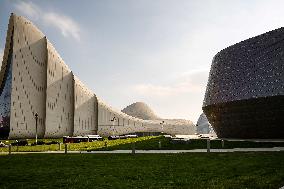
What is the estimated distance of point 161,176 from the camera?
1112cm

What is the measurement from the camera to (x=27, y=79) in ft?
228

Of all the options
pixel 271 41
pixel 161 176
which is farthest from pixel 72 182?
pixel 271 41

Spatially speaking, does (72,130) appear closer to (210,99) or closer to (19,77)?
(19,77)

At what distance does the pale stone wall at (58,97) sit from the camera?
71.8 m

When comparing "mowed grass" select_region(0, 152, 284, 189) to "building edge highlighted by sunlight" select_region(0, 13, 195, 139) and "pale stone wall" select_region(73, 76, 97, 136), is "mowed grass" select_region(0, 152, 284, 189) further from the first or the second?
"pale stone wall" select_region(73, 76, 97, 136)

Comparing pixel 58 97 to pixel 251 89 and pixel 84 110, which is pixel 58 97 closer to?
pixel 84 110

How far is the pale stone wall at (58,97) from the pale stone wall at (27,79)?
1.38 metres

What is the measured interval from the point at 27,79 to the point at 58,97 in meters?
8.21

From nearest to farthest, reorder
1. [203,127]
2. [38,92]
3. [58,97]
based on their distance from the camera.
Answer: [38,92]
[58,97]
[203,127]

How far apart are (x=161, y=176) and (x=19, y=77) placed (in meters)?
63.9

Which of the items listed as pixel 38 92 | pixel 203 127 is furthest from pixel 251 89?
pixel 203 127

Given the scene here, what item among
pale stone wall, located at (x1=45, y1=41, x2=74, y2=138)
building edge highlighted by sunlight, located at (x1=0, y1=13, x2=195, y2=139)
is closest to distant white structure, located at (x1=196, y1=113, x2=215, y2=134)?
building edge highlighted by sunlight, located at (x1=0, y1=13, x2=195, y2=139)

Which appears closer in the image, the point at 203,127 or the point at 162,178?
the point at 162,178

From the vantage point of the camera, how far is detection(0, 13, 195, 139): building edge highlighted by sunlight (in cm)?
6800
